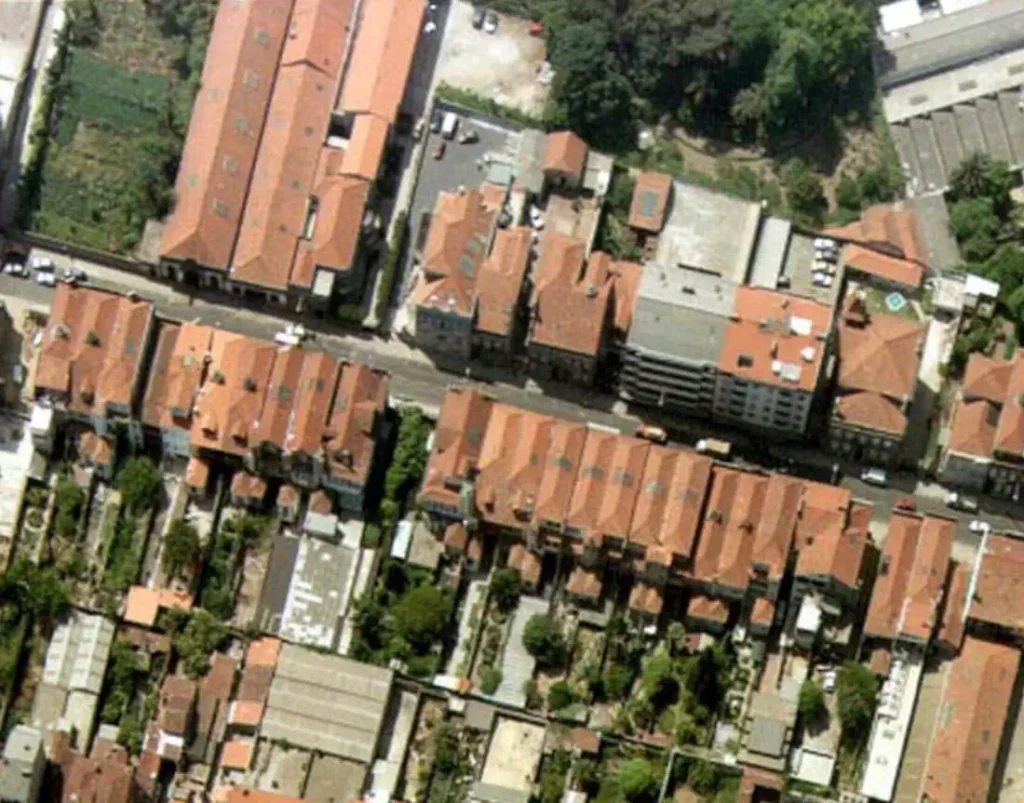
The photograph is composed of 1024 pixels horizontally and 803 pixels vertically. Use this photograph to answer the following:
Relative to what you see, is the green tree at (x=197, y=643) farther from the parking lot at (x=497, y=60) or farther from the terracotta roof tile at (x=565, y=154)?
the parking lot at (x=497, y=60)

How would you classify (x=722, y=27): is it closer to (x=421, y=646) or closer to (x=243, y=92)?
(x=243, y=92)

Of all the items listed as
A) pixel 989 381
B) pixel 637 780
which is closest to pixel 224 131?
pixel 637 780

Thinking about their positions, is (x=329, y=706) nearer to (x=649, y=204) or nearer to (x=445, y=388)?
(x=445, y=388)

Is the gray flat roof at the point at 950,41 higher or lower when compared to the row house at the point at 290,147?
higher


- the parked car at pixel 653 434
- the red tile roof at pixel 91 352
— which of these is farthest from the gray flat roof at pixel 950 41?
the red tile roof at pixel 91 352

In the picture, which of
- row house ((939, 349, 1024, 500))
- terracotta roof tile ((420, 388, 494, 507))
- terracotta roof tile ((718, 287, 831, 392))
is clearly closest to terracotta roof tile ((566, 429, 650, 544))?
terracotta roof tile ((420, 388, 494, 507))
